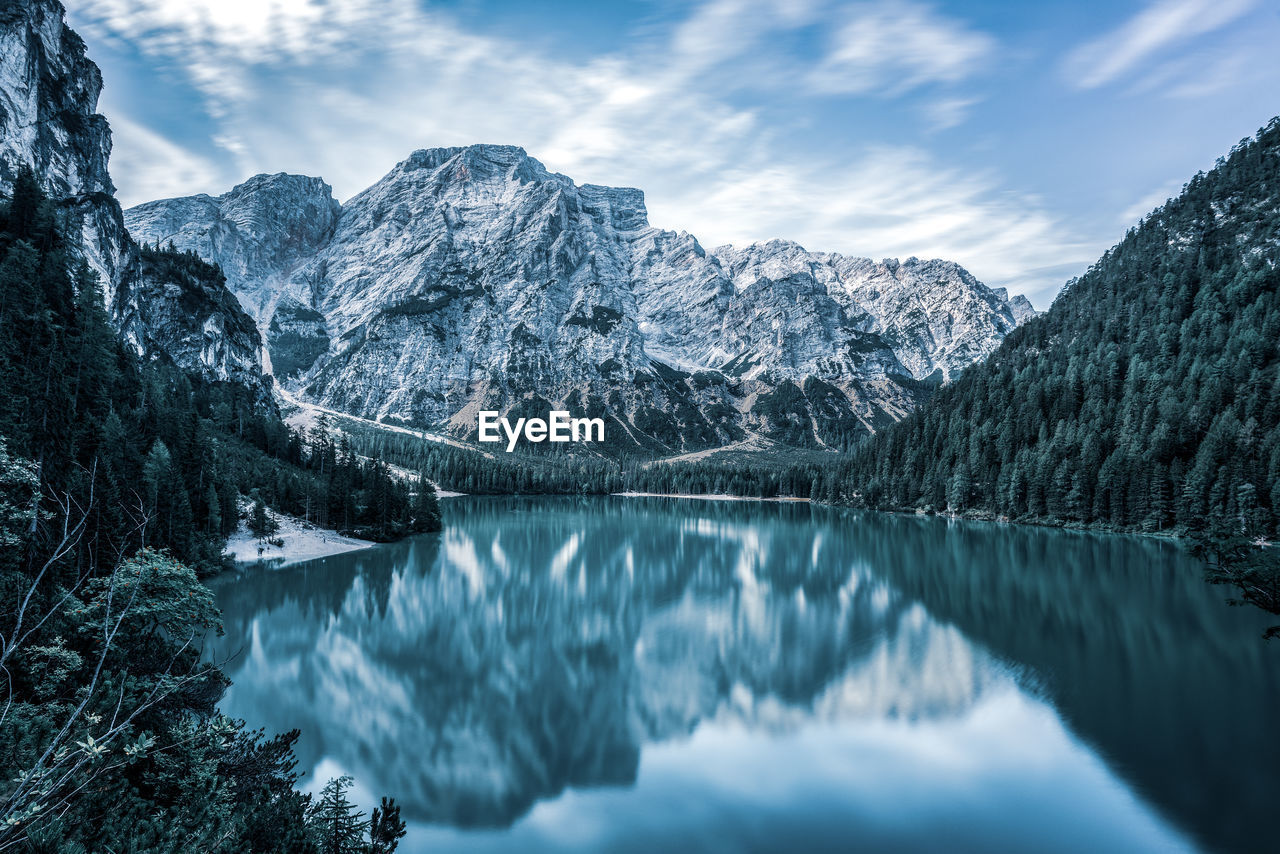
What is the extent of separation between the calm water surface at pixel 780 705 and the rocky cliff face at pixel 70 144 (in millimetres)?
92211

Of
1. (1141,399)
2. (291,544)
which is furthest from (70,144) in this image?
(1141,399)

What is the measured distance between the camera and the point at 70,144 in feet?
396

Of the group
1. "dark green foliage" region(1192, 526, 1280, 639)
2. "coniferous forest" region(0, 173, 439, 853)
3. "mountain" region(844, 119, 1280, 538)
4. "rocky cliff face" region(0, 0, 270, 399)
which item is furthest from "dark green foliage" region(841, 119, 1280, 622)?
"rocky cliff face" region(0, 0, 270, 399)

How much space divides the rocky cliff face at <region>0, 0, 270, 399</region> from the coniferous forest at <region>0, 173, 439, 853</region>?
38.0 metres

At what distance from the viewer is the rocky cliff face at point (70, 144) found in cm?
10700

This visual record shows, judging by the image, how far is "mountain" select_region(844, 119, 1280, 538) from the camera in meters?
81.1

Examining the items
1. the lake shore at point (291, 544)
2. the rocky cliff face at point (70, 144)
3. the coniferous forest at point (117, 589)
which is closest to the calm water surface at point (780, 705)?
the coniferous forest at point (117, 589)

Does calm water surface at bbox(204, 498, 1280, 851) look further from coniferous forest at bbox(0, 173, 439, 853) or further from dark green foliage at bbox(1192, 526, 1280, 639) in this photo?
dark green foliage at bbox(1192, 526, 1280, 639)

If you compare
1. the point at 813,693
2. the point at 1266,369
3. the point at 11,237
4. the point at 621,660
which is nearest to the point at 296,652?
the point at 621,660

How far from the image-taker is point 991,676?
3244 cm

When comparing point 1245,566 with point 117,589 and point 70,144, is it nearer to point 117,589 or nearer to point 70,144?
point 117,589

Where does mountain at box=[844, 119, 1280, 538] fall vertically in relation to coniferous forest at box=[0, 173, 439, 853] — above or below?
above

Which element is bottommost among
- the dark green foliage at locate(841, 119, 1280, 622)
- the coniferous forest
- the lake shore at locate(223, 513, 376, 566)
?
the lake shore at locate(223, 513, 376, 566)

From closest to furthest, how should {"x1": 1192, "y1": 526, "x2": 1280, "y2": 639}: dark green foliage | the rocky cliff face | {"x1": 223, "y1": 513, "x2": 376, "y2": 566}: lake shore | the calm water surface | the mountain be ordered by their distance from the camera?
{"x1": 1192, "y1": 526, "x2": 1280, "y2": 639}: dark green foliage
the calm water surface
{"x1": 223, "y1": 513, "x2": 376, "y2": 566}: lake shore
the mountain
the rocky cliff face
